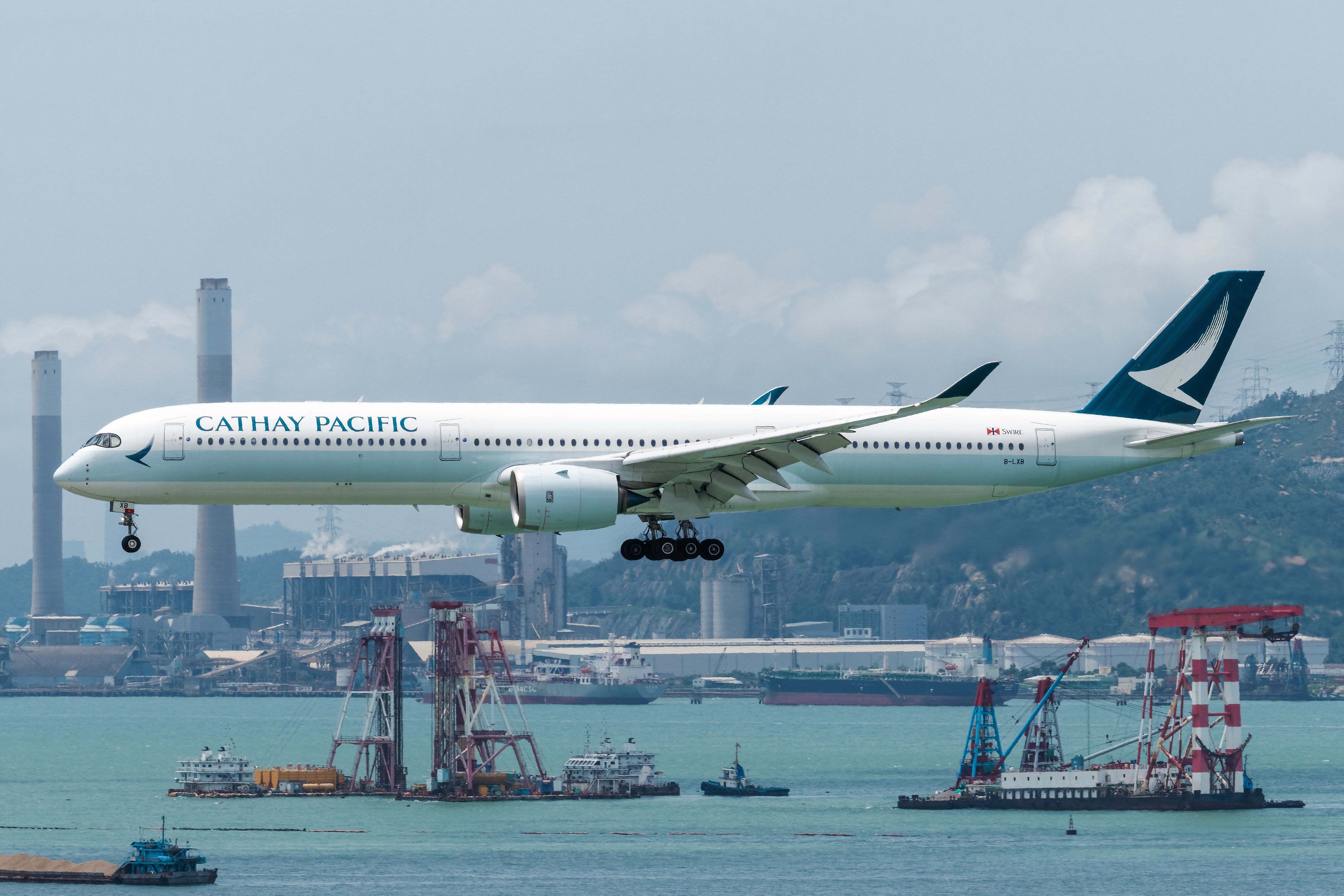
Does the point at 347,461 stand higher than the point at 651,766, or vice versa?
the point at 347,461

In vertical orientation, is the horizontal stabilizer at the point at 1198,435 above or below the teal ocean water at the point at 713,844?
above

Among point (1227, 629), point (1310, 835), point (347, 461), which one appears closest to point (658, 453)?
point (347, 461)

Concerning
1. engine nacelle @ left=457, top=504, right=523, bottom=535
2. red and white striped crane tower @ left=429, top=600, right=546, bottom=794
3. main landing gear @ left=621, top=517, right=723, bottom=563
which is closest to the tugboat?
red and white striped crane tower @ left=429, top=600, right=546, bottom=794

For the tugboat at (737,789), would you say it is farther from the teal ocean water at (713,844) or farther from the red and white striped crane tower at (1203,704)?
the red and white striped crane tower at (1203,704)

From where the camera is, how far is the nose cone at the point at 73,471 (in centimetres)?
5103

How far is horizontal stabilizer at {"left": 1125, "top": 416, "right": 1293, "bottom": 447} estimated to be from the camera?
54094mm

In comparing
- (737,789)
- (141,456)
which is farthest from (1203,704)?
(141,456)

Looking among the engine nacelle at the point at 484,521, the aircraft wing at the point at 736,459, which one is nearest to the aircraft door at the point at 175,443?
the engine nacelle at the point at 484,521

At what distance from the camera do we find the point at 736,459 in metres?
52.2

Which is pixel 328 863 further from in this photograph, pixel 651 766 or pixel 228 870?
pixel 651 766

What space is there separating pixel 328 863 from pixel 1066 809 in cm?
5707

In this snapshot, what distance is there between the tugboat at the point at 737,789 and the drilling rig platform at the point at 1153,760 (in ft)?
39.7

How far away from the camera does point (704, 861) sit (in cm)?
11462

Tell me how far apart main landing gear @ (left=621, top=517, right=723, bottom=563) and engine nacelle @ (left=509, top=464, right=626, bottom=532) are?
128 inches
